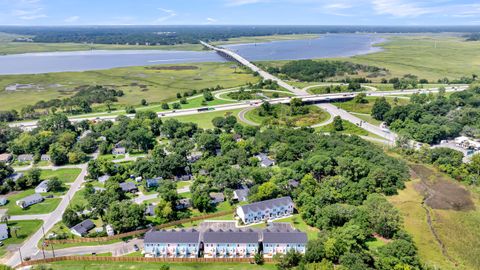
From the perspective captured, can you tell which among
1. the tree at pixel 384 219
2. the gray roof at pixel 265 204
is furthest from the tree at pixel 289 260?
the tree at pixel 384 219

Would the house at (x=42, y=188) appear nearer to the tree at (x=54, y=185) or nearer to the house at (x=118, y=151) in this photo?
the tree at (x=54, y=185)

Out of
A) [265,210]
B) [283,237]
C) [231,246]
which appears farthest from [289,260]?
[265,210]

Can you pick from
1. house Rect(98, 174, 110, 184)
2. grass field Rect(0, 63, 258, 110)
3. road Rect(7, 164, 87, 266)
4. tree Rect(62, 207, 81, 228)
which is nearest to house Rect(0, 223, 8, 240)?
road Rect(7, 164, 87, 266)

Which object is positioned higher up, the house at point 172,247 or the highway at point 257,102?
the highway at point 257,102

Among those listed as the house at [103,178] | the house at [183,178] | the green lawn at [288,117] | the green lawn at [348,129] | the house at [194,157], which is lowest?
the house at [183,178]

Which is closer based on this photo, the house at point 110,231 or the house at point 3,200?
the house at point 110,231

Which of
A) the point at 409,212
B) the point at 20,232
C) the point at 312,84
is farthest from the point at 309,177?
the point at 312,84

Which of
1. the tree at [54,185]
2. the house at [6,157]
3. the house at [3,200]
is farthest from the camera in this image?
the house at [6,157]

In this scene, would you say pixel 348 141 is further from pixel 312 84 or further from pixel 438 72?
pixel 438 72
